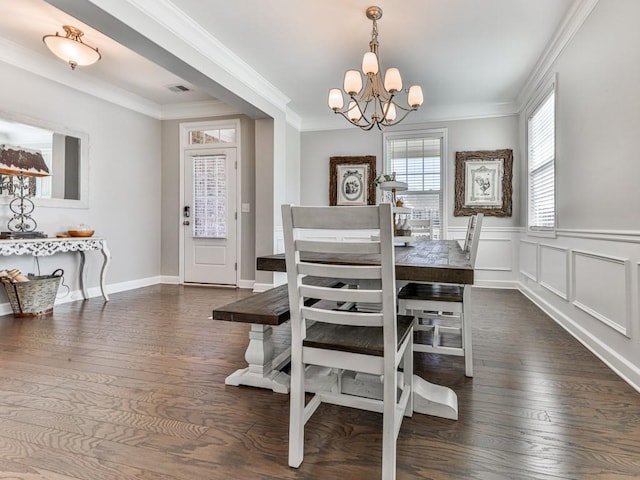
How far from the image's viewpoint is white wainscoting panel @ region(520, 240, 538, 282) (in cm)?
416

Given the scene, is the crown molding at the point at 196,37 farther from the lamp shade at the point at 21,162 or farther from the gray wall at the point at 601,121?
the gray wall at the point at 601,121

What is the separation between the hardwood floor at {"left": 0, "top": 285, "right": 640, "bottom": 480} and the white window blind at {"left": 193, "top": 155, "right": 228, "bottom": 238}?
8.79ft

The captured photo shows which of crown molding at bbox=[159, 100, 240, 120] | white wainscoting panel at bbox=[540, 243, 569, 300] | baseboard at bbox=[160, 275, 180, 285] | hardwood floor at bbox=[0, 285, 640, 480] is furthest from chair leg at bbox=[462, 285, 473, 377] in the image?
baseboard at bbox=[160, 275, 180, 285]

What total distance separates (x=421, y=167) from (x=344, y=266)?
474cm

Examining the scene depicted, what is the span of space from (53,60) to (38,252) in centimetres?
204

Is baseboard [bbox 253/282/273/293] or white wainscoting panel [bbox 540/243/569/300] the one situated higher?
white wainscoting panel [bbox 540/243/569/300]

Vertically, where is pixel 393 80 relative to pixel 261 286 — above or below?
above

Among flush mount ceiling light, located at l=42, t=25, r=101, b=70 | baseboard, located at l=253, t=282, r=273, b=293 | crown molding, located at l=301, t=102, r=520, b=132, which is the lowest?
baseboard, located at l=253, t=282, r=273, b=293

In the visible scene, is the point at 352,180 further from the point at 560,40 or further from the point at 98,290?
the point at 98,290

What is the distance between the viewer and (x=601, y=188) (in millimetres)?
2467

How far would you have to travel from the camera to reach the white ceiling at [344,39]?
2.85 meters

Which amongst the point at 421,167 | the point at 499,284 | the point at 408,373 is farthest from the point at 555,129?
the point at 408,373

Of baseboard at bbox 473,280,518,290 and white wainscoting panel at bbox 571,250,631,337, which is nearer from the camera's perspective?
white wainscoting panel at bbox 571,250,631,337

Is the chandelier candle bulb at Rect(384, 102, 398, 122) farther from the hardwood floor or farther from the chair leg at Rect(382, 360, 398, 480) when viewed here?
the chair leg at Rect(382, 360, 398, 480)
